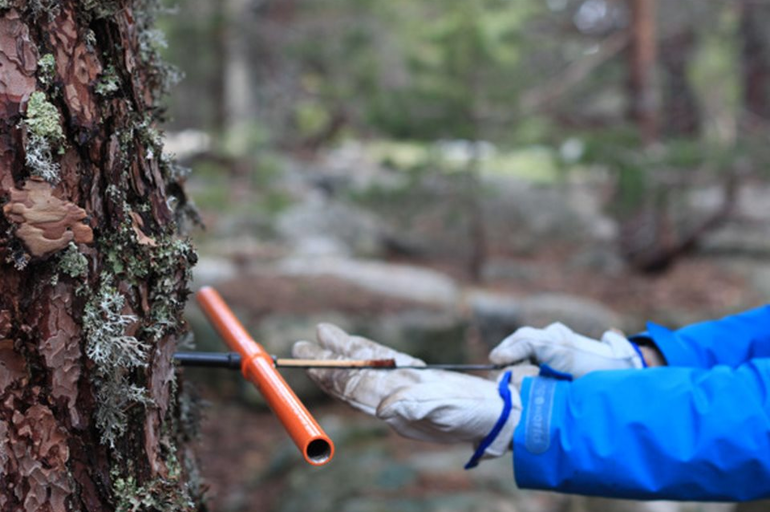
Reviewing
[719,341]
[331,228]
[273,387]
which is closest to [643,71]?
[331,228]

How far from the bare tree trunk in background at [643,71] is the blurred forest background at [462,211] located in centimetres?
2

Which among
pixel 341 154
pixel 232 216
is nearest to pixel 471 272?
pixel 232 216

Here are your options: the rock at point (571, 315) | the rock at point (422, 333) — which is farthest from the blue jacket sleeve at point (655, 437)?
the rock at point (571, 315)

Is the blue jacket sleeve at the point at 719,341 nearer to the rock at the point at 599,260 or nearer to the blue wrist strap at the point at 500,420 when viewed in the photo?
the blue wrist strap at the point at 500,420

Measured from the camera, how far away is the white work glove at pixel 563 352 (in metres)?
1.92

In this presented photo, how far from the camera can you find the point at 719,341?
2.03 m

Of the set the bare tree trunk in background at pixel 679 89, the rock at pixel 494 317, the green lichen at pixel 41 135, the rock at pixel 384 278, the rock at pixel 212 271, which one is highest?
the green lichen at pixel 41 135

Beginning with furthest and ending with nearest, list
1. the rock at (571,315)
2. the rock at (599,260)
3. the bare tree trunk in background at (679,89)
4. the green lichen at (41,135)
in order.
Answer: the bare tree trunk in background at (679,89), the rock at (599,260), the rock at (571,315), the green lichen at (41,135)

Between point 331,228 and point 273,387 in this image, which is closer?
point 273,387

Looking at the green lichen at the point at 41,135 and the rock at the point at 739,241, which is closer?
the green lichen at the point at 41,135

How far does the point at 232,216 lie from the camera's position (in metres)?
9.38

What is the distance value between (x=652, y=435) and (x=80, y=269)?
1.23 meters

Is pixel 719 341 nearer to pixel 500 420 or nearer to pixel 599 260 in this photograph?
Answer: pixel 500 420

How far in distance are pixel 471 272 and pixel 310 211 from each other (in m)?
3.46
